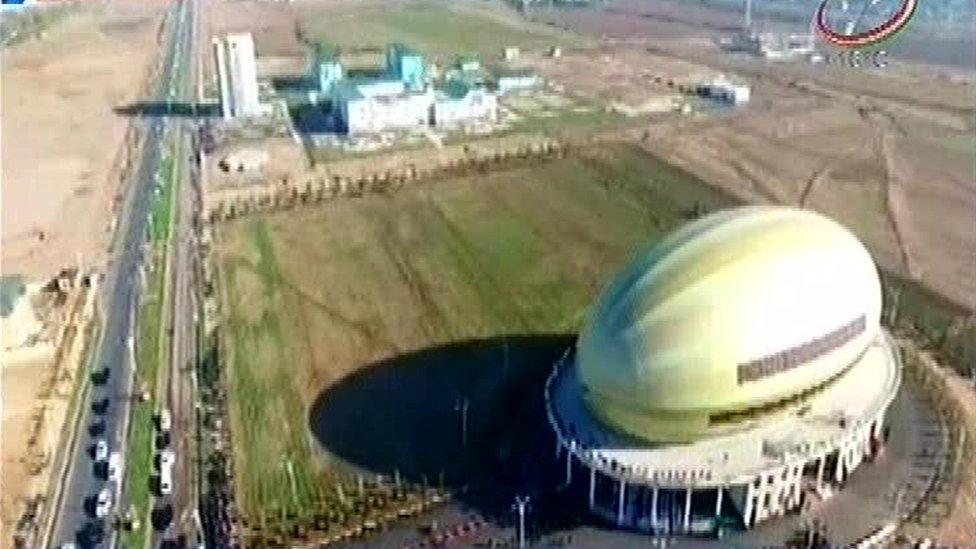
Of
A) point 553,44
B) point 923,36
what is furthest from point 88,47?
point 923,36

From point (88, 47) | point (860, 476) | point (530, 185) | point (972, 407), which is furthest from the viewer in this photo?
point (88, 47)

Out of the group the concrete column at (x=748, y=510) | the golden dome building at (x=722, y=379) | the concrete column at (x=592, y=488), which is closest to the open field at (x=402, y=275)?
the concrete column at (x=592, y=488)

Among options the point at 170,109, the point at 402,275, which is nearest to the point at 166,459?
the point at 402,275

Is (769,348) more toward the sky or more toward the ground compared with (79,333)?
more toward the sky

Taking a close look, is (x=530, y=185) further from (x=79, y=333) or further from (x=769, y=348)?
(x=769, y=348)

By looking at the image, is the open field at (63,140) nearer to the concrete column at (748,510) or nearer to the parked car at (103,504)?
the parked car at (103,504)

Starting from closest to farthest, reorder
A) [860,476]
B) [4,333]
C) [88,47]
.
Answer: [860,476] < [4,333] < [88,47]
